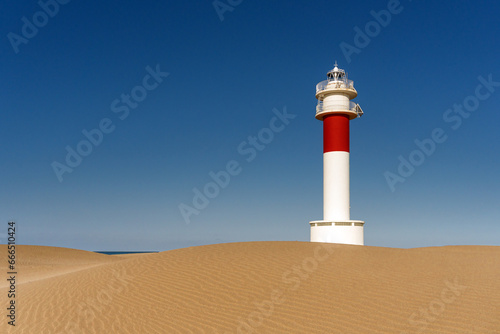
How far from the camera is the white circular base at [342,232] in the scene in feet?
67.2

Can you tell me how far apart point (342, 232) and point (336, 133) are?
18.7 feet

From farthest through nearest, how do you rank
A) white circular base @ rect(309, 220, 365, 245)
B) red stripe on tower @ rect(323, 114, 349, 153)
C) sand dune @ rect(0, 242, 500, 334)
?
red stripe on tower @ rect(323, 114, 349, 153) → white circular base @ rect(309, 220, 365, 245) → sand dune @ rect(0, 242, 500, 334)

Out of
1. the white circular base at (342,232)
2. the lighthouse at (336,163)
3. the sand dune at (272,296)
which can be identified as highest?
the lighthouse at (336,163)

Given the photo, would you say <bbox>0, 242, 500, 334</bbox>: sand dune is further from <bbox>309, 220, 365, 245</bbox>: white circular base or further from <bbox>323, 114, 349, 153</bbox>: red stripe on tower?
<bbox>323, 114, 349, 153</bbox>: red stripe on tower

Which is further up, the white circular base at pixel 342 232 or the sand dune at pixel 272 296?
the white circular base at pixel 342 232

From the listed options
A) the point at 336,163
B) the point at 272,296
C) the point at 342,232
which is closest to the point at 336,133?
the point at 336,163

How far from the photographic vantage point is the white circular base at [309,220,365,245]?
2048 centimetres

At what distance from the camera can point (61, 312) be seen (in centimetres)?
971

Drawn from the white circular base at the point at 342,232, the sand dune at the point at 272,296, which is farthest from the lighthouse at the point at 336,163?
the sand dune at the point at 272,296

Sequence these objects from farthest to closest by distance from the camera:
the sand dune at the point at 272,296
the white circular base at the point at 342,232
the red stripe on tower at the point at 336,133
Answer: the red stripe on tower at the point at 336,133 → the white circular base at the point at 342,232 → the sand dune at the point at 272,296

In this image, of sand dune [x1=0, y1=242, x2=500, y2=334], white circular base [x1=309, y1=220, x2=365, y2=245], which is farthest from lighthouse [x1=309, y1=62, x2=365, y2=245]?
sand dune [x1=0, y1=242, x2=500, y2=334]

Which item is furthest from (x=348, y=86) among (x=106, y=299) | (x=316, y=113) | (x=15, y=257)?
(x=15, y=257)

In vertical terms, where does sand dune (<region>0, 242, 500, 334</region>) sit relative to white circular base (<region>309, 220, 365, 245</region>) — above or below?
A: below

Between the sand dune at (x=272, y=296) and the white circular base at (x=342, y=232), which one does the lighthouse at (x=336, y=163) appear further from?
the sand dune at (x=272, y=296)
